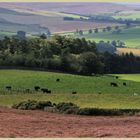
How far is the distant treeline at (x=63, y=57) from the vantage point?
83625mm

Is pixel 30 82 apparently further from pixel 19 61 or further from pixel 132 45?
pixel 132 45

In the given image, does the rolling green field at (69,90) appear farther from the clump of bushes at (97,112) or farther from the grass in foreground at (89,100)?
the clump of bushes at (97,112)

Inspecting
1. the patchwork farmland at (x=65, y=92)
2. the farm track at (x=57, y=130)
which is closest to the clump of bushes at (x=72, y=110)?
the patchwork farmland at (x=65, y=92)

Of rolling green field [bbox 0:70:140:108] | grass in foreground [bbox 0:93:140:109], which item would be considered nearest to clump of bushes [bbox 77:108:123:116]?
grass in foreground [bbox 0:93:140:109]

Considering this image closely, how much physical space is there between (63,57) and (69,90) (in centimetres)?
2954

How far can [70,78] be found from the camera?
66.4 meters

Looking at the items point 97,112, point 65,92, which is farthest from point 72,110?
point 65,92

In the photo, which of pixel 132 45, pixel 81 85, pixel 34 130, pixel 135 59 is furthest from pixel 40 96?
pixel 132 45

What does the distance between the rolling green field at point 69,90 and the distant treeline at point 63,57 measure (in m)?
9.95

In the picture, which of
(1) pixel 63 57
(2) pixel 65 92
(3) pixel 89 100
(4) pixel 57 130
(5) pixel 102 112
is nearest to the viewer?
(4) pixel 57 130

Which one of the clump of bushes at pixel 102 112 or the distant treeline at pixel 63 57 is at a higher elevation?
the distant treeline at pixel 63 57

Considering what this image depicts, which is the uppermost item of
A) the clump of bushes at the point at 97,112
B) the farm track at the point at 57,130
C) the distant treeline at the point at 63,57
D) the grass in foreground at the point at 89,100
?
the distant treeline at the point at 63,57

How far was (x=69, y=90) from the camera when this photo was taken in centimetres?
5562

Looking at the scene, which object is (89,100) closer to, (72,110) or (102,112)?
(102,112)
